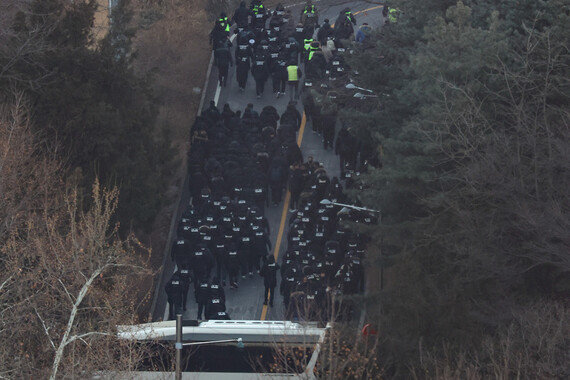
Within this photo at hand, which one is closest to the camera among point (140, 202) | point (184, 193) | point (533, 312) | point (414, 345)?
point (533, 312)

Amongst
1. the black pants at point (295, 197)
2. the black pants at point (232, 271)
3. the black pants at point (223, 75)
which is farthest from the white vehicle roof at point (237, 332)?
the black pants at point (223, 75)

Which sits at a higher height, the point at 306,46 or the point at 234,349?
the point at 306,46

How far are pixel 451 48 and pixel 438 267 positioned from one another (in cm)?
577

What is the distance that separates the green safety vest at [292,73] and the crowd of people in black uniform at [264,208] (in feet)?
0.62

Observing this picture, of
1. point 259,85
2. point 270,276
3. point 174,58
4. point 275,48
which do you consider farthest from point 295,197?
point 174,58

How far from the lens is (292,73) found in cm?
3712

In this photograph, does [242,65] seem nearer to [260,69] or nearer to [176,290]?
[260,69]

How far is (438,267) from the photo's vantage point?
2403 centimetres

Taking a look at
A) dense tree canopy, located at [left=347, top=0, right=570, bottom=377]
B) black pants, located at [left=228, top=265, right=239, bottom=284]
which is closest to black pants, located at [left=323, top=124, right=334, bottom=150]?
dense tree canopy, located at [left=347, top=0, right=570, bottom=377]

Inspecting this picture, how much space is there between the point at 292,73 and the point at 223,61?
2972mm

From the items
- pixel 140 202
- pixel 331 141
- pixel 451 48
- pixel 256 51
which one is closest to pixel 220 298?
pixel 140 202

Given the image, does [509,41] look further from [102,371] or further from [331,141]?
[102,371]

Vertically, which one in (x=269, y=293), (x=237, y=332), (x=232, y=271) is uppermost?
(x=232, y=271)

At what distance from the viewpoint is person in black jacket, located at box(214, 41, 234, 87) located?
3878cm
